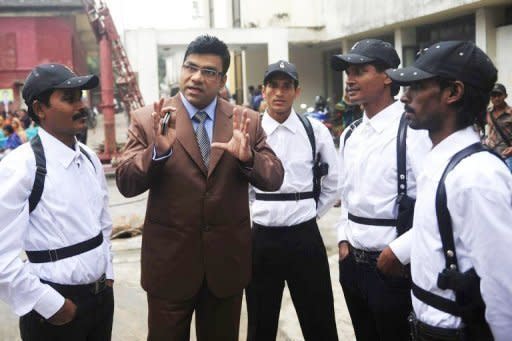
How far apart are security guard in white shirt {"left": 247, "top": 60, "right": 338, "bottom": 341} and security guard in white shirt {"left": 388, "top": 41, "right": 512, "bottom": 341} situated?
1.44 m

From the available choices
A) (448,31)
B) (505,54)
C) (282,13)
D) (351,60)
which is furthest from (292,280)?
(282,13)

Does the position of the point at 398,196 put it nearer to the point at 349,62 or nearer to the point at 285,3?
the point at 349,62

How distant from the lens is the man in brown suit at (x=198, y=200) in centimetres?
276

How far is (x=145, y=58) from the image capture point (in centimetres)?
1800

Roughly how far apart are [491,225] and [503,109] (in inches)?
207

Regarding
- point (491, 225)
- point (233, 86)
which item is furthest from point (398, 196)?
point (233, 86)

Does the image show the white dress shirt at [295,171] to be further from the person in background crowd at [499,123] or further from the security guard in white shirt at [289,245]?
the person in background crowd at [499,123]

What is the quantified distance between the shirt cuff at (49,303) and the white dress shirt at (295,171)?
1556mm

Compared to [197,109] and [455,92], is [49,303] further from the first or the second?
[455,92]

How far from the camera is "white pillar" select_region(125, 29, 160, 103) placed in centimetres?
1791

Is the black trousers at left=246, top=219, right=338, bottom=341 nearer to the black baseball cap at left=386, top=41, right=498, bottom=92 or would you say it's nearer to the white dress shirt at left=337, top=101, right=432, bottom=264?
the white dress shirt at left=337, top=101, right=432, bottom=264

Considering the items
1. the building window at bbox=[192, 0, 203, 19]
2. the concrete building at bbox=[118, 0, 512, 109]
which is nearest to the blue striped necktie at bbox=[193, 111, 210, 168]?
the concrete building at bbox=[118, 0, 512, 109]

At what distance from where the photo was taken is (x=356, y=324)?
3287mm

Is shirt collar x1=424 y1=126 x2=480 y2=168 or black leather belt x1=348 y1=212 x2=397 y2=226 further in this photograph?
black leather belt x1=348 y1=212 x2=397 y2=226
